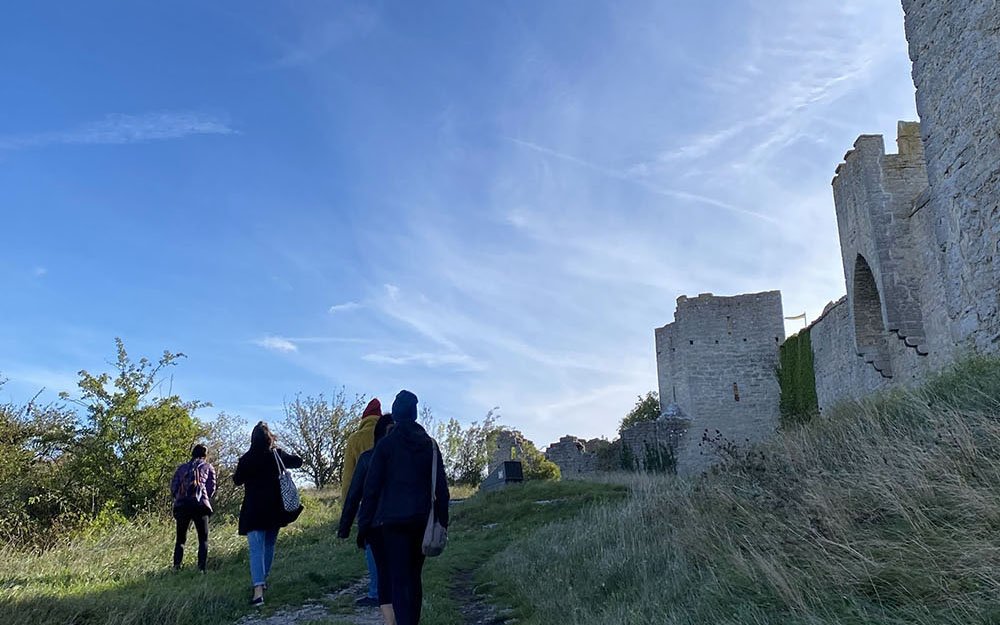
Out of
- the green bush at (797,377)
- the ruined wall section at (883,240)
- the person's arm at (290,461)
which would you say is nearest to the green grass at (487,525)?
the person's arm at (290,461)

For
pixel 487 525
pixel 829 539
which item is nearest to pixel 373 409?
pixel 829 539

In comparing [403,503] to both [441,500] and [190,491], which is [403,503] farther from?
[190,491]

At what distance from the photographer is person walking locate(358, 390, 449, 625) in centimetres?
474

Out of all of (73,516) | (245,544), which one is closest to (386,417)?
(245,544)

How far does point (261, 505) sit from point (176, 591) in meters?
1.12

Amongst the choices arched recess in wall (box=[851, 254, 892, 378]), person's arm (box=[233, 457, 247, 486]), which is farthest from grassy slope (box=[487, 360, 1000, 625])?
arched recess in wall (box=[851, 254, 892, 378])

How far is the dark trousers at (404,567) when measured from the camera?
4.64m

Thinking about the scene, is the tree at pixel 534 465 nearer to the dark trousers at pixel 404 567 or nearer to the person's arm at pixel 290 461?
the person's arm at pixel 290 461

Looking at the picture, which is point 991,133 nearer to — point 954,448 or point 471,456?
point 954,448

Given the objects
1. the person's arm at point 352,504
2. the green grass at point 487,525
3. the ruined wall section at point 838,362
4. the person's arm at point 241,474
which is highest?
the ruined wall section at point 838,362

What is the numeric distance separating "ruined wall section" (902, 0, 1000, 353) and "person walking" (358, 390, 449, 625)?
6.19m

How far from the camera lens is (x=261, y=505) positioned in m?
7.20

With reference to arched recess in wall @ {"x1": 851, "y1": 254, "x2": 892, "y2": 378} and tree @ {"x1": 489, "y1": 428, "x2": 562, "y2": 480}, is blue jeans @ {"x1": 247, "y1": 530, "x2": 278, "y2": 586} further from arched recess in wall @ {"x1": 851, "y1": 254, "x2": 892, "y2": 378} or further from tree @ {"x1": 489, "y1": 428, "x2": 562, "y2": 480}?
tree @ {"x1": 489, "y1": 428, "x2": 562, "y2": 480}

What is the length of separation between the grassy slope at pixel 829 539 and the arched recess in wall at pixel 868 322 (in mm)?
8985
